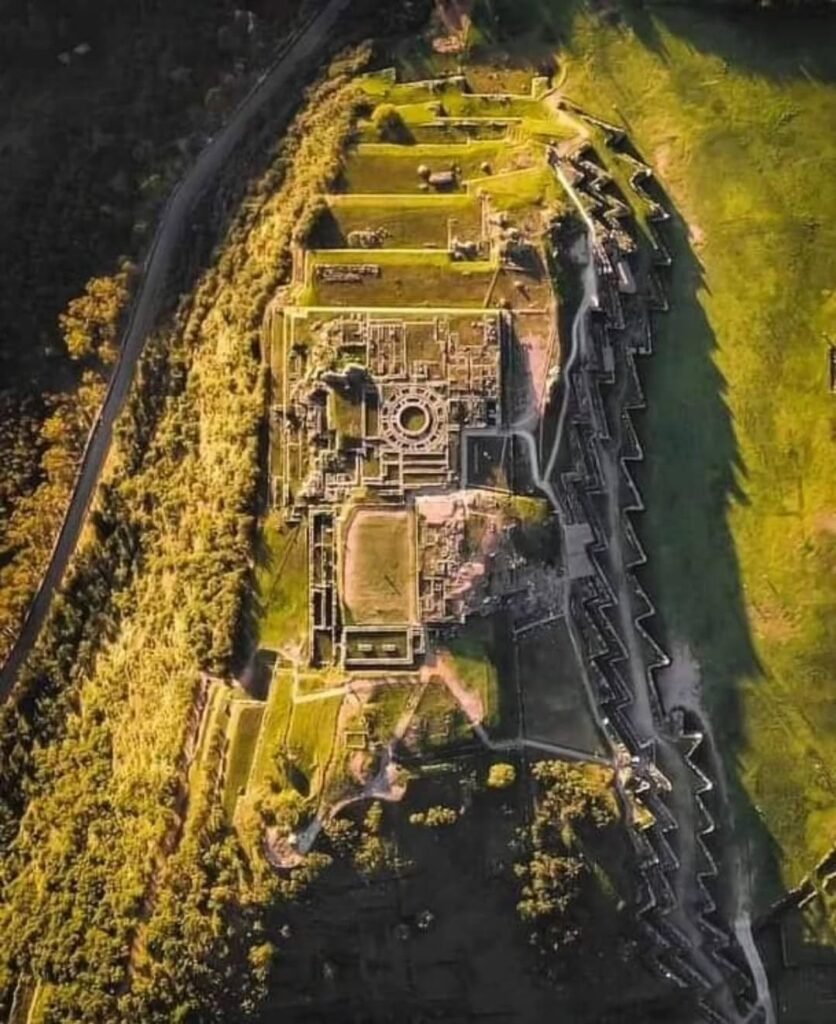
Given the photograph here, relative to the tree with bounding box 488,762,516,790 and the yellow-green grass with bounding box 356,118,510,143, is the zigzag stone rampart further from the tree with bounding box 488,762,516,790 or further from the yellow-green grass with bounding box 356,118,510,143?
the tree with bounding box 488,762,516,790

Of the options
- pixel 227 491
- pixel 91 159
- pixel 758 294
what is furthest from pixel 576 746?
pixel 91 159

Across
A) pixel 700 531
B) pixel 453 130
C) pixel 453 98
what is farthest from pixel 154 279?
pixel 700 531

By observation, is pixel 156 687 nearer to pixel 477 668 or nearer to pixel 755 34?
pixel 477 668

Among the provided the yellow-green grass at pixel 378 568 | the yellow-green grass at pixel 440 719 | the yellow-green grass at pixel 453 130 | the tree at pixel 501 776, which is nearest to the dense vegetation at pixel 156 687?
the yellow-green grass at pixel 453 130

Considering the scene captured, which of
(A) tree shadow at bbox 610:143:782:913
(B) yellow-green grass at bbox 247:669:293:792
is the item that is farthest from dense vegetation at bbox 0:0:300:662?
(A) tree shadow at bbox 610:143:782:913

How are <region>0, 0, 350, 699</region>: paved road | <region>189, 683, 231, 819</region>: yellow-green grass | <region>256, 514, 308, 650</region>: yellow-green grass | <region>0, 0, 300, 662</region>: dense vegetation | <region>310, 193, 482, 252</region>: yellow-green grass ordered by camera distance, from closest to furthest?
<region>189, 683, 231, 819</region>: yellow-green grass
<region>256, 514, 308, 650</region>: yellow-green grass
<region>310, 193, 482, 252</region>: yellow-green grass
<region>0, 0, 350, 699</region>: paved road
<region>0, 0, 300, 662</region>: dense vegetation

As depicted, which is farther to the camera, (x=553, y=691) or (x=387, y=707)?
(x=553, y=691)

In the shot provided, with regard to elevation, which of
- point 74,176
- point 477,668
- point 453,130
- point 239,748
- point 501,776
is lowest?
point 239,748

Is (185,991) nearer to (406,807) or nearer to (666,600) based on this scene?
(406,807)
